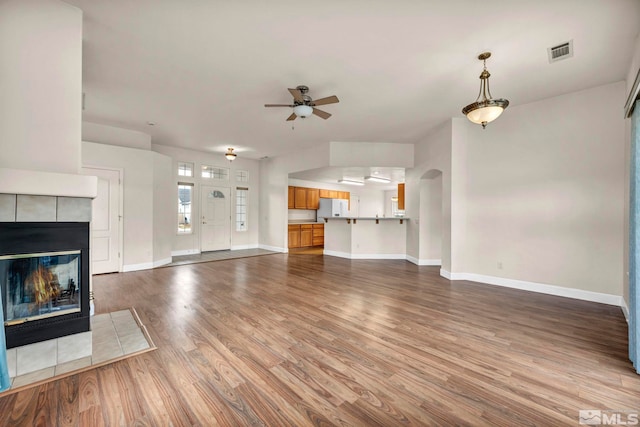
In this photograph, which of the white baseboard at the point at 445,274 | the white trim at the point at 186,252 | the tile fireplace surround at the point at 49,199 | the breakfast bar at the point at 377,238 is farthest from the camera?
A: the white trim at the point at 186,252

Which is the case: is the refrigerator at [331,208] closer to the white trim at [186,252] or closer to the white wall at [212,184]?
the white wall at [212,184]

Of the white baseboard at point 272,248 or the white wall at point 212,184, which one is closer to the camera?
the white wall at point 212,184

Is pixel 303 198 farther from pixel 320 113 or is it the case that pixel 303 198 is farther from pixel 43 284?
pixel 43 284

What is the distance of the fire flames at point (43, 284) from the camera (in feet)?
7.04

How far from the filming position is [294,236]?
354 inches

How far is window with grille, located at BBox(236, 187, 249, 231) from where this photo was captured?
865 centimetres

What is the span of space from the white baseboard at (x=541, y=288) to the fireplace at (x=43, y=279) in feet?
17.1

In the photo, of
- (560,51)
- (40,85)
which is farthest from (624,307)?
(40,85)

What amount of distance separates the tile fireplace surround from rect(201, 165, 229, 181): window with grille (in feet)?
19.1

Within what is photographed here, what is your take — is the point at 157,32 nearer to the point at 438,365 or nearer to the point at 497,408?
the point at 438,365

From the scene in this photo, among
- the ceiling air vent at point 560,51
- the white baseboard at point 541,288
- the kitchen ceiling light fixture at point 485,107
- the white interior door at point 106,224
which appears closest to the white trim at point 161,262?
the white interior door at point 106,224

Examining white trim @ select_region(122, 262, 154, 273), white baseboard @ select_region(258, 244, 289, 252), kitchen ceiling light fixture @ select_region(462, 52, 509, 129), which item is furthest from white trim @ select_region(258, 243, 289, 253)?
kitchen ceiling light fixture @ select_region(462, 52, 509, 129)

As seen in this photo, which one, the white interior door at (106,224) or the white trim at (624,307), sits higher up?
the white interior door at (106,224)

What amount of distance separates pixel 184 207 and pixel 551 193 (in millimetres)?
8152
